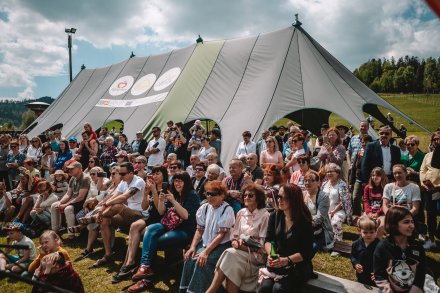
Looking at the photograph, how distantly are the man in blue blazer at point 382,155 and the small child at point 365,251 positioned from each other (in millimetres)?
2065

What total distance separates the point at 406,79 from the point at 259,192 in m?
97.6

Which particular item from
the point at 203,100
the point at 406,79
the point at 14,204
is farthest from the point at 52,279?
the point at 406,79

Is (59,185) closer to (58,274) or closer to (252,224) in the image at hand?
(58,274)

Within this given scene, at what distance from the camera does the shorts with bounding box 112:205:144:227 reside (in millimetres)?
4668

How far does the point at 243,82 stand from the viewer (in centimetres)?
936

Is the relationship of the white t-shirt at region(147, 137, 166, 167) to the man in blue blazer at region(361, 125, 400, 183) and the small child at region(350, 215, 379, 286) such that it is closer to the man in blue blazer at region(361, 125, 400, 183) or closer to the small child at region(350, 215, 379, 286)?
→ the man in blue blazer at region(361, 125, 400, 183)

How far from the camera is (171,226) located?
13.1 feet

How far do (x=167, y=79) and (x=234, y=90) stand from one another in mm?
3319

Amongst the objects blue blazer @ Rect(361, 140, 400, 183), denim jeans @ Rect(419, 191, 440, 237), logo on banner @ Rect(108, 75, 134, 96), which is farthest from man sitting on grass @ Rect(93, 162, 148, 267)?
logo on banner @ Rect(108, 75, 134, 96)

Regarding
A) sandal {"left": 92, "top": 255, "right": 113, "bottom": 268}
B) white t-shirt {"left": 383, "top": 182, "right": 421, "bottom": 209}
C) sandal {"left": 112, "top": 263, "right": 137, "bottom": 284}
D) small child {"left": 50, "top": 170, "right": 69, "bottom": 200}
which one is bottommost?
sandal {"left": 92, "top": 255, "right": 113, "bottom": 268}

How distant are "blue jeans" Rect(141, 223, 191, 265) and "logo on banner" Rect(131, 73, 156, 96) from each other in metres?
8.79

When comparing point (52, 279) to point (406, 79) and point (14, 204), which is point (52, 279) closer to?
point (14, 204)

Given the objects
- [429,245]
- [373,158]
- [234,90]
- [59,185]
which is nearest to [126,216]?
[59,185]

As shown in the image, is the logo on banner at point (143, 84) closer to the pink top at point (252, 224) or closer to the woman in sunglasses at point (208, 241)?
the woman in sunglasses at point (208, 241)
